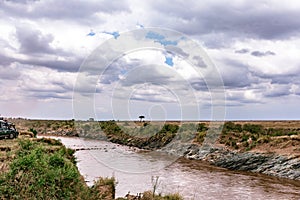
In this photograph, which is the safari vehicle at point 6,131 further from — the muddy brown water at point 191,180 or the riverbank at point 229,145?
the riverbank at point 229,145

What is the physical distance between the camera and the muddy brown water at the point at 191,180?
72.9 feet

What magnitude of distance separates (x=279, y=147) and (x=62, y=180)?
29.9 m

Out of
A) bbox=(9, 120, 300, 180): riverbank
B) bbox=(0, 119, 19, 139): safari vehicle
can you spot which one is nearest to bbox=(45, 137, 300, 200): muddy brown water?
bbox=(9, 120, 300, 180): riverbank

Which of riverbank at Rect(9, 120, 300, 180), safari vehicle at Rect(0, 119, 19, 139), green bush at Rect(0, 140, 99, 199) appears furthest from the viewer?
riverbank at Rect(9, 120, 300, 180)

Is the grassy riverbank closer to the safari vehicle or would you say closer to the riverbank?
the safari vehicle

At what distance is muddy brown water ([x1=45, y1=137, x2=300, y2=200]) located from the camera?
22.2 meters

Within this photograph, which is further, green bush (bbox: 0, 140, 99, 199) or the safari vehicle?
the safari vehicle

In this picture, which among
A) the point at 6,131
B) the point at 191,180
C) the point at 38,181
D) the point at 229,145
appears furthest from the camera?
the point at 229,145

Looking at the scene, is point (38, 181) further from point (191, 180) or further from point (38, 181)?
point (191, 180)

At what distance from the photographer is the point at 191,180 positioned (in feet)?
88.1

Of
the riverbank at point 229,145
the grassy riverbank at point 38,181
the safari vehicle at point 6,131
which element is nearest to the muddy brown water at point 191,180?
the riverbank at point 229,145

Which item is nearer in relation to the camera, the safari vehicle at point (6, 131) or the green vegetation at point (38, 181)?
the green vegetation at point (38, 181)

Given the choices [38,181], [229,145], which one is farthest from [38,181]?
[229,145]

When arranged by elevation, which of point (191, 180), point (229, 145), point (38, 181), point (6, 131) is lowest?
point (191, 180)
